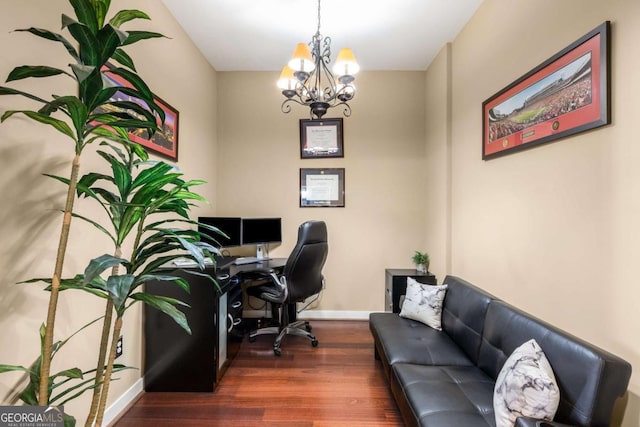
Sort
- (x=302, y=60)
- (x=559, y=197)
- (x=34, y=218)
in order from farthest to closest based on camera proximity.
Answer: (x=302, y=60) → (x=559, y=197) → (x=34, y=218)

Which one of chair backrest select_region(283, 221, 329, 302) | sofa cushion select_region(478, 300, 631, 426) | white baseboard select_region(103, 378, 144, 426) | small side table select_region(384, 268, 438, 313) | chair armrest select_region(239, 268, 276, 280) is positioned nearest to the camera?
sofa cushion select_region(478, 300, 631, 426)

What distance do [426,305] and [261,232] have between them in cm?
183

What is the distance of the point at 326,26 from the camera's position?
2.60 m

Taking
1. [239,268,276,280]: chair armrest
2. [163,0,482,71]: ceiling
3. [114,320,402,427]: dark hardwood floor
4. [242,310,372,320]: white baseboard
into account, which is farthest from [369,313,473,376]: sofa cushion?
[163,0,482,71]: ceiling

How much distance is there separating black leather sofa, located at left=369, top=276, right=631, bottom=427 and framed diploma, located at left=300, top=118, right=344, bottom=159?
1935 millimetres

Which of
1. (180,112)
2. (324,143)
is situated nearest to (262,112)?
(324,143)

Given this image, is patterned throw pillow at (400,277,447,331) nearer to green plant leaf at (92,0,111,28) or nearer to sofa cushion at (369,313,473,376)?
sofa cushion at (369,313,473,376)

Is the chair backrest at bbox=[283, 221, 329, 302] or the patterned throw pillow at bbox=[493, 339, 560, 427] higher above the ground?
the chair backrest at bbox=[283, 221, 329, 302]

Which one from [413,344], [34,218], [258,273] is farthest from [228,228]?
[413,344]

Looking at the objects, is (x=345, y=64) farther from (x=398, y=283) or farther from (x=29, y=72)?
(x=398, y=283)

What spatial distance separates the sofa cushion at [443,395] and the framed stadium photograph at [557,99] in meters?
1.36

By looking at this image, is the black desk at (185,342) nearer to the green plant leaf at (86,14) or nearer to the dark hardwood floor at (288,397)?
the dark hardwood floor at (288,397)

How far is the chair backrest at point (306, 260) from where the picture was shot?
102 inches

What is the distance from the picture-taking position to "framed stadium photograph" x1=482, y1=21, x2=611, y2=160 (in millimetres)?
1309
